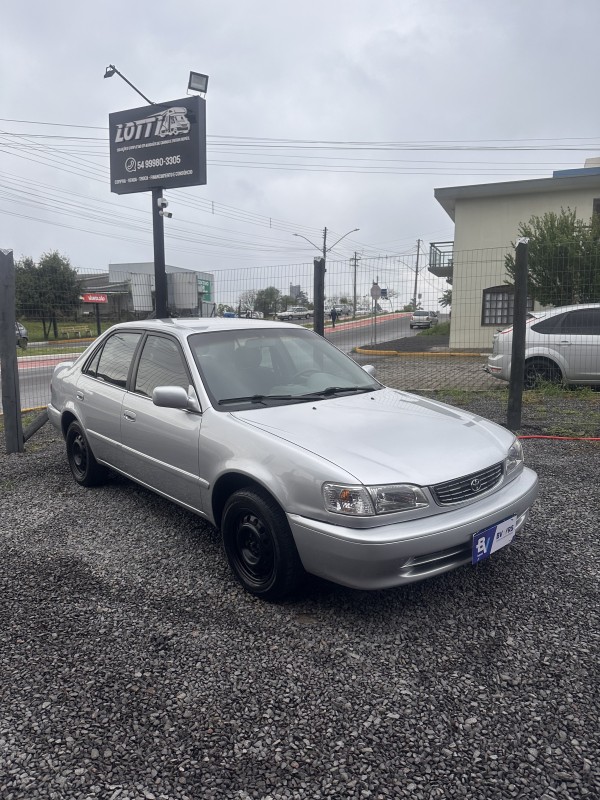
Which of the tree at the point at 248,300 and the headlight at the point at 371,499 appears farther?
the tree at the point at 248,300

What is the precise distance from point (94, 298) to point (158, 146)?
334 centimetres

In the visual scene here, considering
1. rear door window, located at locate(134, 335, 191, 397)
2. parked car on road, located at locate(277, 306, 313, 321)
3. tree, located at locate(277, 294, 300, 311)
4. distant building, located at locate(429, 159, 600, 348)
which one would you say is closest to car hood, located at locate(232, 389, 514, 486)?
rear door window, located at locate(134, 335, 191, 397)

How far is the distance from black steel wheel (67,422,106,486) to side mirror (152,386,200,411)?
176 centimetres

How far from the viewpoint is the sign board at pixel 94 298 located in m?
11.1

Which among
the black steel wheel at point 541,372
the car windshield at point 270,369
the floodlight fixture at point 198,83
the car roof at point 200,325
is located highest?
the floodlight fixture at point 198,83

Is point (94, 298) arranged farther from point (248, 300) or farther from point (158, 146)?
point (248, 300)

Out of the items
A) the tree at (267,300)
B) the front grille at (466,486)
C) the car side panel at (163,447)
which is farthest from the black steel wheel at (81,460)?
the tree at (267,300)

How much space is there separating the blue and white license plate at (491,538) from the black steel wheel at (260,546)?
0.91m

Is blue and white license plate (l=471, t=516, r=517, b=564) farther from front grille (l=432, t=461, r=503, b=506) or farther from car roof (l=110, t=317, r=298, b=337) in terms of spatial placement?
car roof (l=110, t=317, r=298, b=337)

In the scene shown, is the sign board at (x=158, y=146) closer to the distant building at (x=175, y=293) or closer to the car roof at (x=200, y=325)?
the distant building at (x=175, y=293)

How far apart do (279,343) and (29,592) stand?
2.33 metres

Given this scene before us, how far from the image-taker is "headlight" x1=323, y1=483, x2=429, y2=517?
291cm

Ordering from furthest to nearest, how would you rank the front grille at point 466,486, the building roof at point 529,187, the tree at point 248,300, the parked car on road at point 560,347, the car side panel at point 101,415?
the building roof at point 529,187 < the tree at point 248,300 < the parked car on road at point 560,347 < the car side panel at point 101,415 < the front grille at point 466,486

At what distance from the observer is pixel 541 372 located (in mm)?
9930
